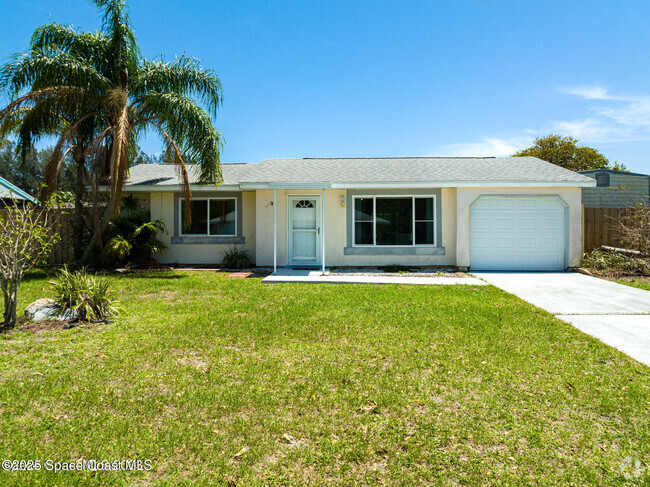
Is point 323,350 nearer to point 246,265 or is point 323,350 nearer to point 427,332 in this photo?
point 427,332

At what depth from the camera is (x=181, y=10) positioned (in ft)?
43.6

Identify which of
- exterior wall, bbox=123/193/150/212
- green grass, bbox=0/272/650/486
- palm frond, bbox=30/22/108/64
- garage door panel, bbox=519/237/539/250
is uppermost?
palm frond, bbox=30/22/108/64

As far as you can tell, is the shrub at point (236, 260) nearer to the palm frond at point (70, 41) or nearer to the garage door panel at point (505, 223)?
the palm frond at point (70, 41)

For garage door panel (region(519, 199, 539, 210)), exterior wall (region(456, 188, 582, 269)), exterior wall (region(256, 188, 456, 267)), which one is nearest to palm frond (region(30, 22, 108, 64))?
exterior wall (region(256, 188, 456, 267))

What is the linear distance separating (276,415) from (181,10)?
566 inches

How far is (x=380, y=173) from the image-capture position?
14047mm

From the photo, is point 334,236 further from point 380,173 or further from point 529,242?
point 529,242

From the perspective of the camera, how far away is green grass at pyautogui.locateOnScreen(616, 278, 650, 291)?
953 centimetres

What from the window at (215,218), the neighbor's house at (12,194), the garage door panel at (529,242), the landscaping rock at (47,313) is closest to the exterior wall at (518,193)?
the garage door panel at (529,242)

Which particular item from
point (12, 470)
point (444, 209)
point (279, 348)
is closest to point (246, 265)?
point (444, 209)

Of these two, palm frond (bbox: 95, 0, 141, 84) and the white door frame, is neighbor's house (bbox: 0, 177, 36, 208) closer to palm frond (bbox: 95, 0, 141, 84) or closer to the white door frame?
palm frond (bbox: 95, 0, 141, 84)

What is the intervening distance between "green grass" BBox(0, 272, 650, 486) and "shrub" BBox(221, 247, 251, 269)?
677 cm

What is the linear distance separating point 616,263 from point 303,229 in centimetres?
960

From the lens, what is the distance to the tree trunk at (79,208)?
40.8ft
